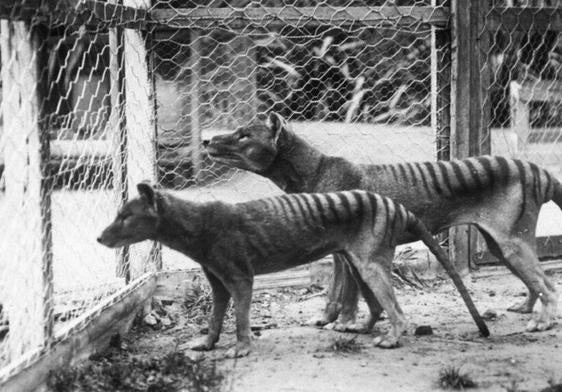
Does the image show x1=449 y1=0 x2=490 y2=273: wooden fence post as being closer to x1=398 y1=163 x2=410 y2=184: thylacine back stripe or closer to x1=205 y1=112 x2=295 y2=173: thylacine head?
x1=398 y1=163 x2=410 y2=184: thylacine back stripe

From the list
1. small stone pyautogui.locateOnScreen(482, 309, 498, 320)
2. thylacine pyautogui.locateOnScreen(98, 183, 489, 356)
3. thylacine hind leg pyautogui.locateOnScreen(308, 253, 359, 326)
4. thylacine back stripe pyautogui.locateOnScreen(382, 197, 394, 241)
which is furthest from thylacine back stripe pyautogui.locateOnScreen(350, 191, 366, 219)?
small stone pyautogui.locateOnScreen(482, 309, 498, 320)

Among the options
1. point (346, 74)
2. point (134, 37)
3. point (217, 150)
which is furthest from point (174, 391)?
point (346, 74)

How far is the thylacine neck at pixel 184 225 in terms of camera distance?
4602 mm

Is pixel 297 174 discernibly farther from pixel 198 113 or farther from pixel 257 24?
pixel 198 113

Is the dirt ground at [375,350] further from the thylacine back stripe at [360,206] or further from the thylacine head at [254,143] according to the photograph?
the thylacine head at [254,143]

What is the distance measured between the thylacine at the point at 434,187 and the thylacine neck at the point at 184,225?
91 cm

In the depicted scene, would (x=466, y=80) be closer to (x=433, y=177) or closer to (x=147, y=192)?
(x=433, y=177)

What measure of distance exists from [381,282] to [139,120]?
1.95 meters

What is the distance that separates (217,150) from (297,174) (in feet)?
1.61

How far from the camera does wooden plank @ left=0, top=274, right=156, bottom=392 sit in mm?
3737

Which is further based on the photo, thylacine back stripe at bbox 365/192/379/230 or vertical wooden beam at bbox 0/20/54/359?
thylacine back stripe at bbox 365/192/379/230

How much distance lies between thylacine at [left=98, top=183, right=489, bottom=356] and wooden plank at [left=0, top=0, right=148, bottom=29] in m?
0.94

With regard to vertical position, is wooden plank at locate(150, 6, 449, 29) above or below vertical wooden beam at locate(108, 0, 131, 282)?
above

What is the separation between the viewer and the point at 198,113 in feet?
26.8
